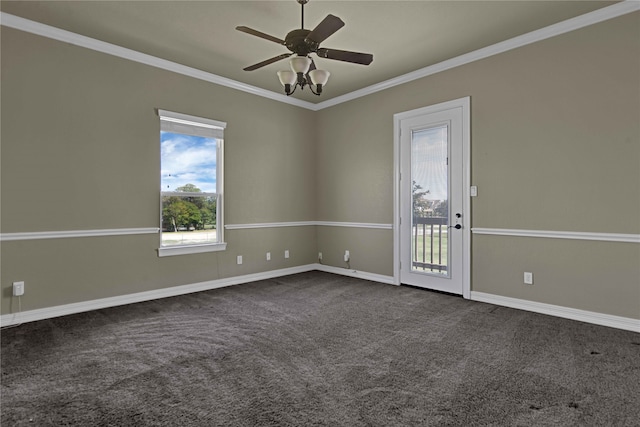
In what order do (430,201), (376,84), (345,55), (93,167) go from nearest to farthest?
1. (345,55)
2. (93,167)
3. (430,201)
4. (376,84)

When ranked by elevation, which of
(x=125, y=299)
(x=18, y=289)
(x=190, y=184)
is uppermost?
(x=190, y=184)

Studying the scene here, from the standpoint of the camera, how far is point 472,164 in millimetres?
4070

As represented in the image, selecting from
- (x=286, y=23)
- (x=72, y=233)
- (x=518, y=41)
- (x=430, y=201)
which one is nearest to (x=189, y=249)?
(x=72, y=233)

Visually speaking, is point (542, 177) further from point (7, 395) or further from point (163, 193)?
point (7, 395)

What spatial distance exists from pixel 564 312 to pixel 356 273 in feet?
8.85

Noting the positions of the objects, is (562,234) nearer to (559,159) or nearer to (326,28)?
(559,159)

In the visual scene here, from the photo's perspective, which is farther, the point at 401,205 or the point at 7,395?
the point at 401,205

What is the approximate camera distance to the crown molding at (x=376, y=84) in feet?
10.4

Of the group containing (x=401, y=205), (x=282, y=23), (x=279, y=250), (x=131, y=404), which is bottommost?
(x=131, y=404)

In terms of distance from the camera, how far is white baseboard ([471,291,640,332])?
10.1ft

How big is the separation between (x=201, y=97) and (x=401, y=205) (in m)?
3.05

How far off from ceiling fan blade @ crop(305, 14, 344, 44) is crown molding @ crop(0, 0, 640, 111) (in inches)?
90.7

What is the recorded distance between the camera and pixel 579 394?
6.70 feet

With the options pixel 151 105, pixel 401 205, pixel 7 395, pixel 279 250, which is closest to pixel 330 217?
pixel 279 250
